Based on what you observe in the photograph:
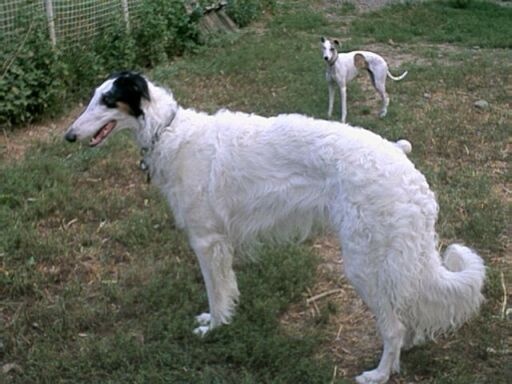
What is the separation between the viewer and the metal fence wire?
7.43 m

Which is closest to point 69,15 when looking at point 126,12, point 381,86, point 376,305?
point 126,12

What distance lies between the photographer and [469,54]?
1004 cm

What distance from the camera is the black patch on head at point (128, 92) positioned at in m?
3.85

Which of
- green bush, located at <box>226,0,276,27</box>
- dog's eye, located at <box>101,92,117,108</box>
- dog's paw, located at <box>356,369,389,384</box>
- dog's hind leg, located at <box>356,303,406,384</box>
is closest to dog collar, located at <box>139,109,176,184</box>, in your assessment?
dog's eye, located at <box>101,92,117,108</box>

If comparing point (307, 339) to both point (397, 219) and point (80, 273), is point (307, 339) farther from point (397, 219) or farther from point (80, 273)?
point (80, 273)

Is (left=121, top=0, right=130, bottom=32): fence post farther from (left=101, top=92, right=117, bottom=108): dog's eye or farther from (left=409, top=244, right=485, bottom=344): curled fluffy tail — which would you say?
(left=409, top=244, right=485, bottom=344): curled fluffy tail

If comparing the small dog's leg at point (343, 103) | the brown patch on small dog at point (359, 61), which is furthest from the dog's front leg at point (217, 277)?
the brown patch on small dog at point (359, 61)

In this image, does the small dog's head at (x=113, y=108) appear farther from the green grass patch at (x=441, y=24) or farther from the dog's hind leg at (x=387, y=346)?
the green grass patch at (x=441, y=24)

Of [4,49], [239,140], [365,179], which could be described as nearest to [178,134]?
[239,140]

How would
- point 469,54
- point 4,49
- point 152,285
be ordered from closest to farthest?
point 152,285, point 4,49, point 469,54

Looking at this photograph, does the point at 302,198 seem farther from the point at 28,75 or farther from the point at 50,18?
the point at 50,18

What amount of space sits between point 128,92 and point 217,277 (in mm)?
1028

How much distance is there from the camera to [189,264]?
15.6 ft

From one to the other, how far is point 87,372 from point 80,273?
1.09 m
